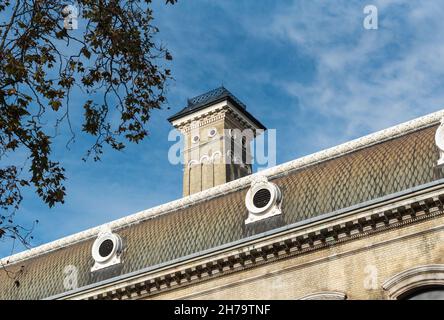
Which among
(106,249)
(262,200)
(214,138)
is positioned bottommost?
(262,200)

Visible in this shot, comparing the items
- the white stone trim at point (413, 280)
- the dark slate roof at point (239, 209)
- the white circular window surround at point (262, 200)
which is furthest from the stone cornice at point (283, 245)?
the white stone trim at point (413, 280)

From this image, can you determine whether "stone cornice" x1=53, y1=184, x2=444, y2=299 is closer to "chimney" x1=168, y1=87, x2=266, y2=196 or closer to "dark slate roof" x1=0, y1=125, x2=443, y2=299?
"dark slate roof" x1=0, y1=125, x2=443, y2=299

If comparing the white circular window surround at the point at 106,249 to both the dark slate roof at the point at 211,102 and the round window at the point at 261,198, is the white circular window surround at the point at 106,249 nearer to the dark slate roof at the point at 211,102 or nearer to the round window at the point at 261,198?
the round window at the point at 261,198

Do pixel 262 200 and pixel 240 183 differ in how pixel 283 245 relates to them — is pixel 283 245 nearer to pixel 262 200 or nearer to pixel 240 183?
pixel 262 200

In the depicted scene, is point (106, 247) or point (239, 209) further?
point (106, 247)

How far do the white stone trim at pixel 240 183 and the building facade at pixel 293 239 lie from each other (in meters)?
0.05

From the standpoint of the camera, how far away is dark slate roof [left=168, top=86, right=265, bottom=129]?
49.2 m

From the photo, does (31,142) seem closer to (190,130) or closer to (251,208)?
(251,208)

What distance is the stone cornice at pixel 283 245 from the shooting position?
26531 millimetres

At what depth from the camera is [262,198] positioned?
30.6 metres

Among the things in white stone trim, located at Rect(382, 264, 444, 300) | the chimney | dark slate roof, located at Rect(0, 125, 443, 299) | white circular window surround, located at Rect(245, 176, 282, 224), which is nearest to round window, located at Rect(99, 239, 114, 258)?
dark slate roof, located at Rect(0, 125, 443, 299)

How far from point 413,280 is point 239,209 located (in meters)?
7.44

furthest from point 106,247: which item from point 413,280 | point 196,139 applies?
point 196,139

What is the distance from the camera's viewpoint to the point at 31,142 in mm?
15984
